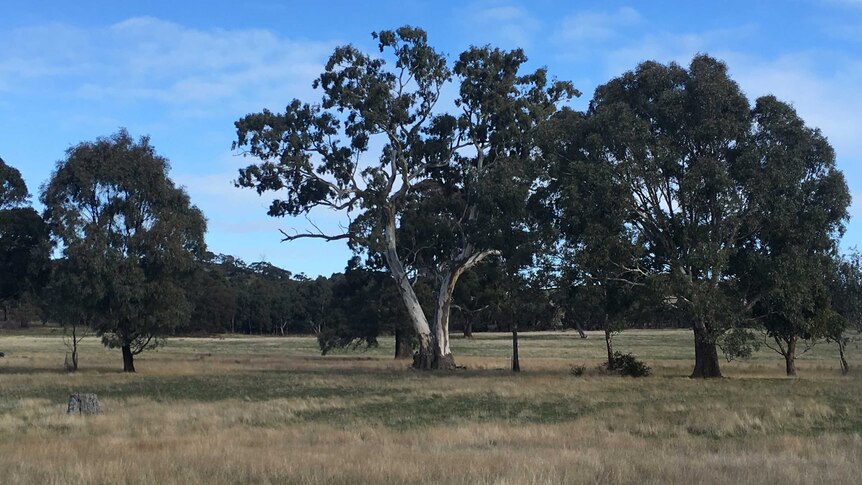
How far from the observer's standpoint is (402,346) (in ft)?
198

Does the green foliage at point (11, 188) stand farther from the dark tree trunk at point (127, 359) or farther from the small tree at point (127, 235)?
the dark tree trunk at point (127, 359)

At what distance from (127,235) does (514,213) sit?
19706mm

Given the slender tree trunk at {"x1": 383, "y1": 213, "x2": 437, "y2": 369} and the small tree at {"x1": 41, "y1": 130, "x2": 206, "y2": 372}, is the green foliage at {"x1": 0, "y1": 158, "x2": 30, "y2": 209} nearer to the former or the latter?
the small tree at {"x1": 41, "y1": 130, "x2": 206, "y2": 372}

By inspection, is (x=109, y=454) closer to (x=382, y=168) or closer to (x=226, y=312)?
(x=382, y=168)

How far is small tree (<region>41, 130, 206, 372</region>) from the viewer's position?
40062mm

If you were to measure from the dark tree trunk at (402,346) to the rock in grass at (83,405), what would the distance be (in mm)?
36825

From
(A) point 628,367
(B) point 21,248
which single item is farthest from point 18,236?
(A) point 628,367

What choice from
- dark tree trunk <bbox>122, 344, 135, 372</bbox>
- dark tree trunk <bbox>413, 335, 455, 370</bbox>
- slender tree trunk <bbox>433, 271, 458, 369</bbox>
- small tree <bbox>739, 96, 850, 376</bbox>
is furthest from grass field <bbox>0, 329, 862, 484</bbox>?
slender tree trunk <bbox>433, 271, 458, 369</bbox>

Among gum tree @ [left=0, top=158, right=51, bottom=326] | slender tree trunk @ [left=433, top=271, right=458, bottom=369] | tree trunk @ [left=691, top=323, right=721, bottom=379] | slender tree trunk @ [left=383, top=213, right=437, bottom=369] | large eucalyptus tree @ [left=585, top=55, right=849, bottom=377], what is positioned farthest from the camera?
slender tree trunk @ [left=433, top=271, right=458, bottom=369]

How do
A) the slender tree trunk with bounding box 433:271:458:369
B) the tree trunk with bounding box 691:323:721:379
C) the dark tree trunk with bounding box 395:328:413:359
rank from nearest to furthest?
the tree trunk with bounding box 691:323:721:379 < the slender tree trunk with bounding box 433:271:458:369 < the dark tree trunk with bounding box 395:328:413:359

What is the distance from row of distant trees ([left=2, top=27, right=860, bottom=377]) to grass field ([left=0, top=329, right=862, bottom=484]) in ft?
13.1

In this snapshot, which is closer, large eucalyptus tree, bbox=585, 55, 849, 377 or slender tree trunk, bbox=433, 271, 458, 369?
large eucalyptus tree, bbox=585, 55, 849, 377

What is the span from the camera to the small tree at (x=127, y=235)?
4006cm

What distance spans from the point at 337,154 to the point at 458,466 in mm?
35292
